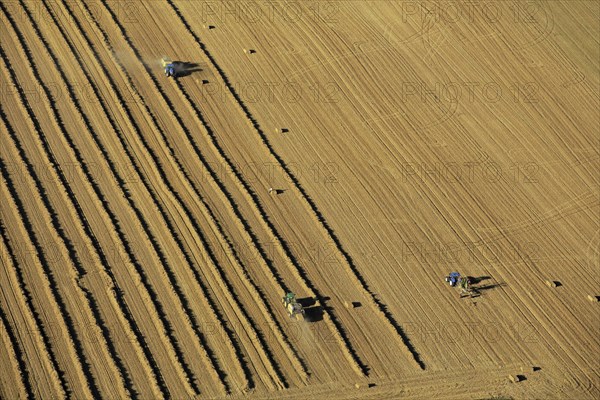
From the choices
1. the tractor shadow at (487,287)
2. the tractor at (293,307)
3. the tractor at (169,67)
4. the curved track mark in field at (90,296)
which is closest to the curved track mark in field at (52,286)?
the curved track mark in field at (90,296)

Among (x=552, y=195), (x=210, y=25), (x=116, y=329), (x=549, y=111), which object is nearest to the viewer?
(x=116, y=329)

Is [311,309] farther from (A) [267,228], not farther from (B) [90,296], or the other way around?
(B) [90,296]

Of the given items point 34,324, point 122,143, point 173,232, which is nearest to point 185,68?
point 122,143

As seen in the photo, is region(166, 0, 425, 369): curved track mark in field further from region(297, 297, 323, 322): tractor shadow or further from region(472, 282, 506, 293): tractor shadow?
region(472, 282, 506, 293): tractor shadow

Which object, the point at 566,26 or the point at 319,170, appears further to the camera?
the point at 566,26

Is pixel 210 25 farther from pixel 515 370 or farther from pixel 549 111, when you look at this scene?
pixel 515 370

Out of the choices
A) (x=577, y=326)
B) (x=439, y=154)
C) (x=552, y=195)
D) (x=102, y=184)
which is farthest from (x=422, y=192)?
(x=102, y=184)

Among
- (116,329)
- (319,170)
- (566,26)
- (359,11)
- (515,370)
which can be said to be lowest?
(515,370)
